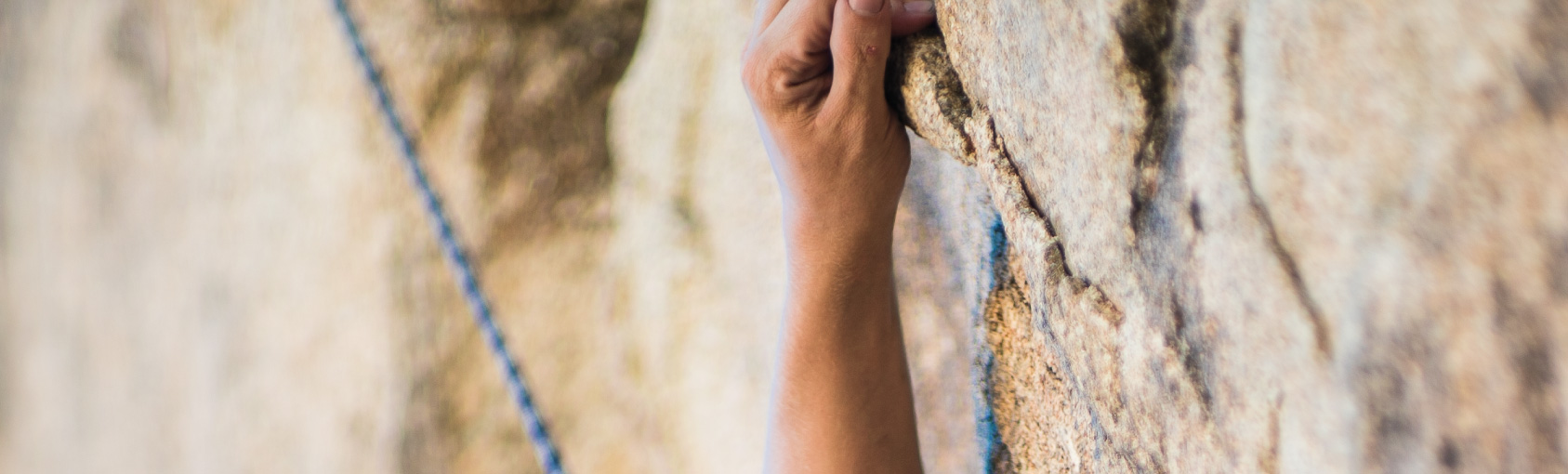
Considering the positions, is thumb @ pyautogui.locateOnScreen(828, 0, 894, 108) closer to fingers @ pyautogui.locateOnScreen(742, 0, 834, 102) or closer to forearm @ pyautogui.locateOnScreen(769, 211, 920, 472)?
fingers @ pyautogui.locateOnScreen(742, 0, 834, 102)

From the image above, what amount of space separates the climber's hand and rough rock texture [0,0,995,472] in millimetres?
121

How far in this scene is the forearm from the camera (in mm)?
729

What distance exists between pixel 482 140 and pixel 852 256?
2.74 feet

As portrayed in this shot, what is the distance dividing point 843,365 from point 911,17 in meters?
0.30

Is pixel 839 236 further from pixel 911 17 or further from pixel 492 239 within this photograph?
pixel 492 239

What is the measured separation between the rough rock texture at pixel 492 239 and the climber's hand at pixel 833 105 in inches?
4.8

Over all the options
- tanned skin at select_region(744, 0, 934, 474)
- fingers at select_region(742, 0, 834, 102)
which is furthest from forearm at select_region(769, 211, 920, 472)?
fingers at select_region(742, 0, 834, 102)

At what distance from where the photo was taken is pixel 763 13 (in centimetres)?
72

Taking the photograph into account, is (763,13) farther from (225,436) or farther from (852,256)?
(225,436)

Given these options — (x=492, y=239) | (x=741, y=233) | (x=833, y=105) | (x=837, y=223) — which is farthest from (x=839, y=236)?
(x=492, y=239)

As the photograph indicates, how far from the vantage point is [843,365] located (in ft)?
2.50

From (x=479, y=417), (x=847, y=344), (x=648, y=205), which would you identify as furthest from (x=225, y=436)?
(x=847, y=344)

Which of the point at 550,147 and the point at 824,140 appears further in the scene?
the point at 550,147

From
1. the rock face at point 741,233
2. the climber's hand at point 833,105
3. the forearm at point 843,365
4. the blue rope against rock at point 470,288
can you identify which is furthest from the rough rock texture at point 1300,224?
the blue rope against rock at point 470,288
